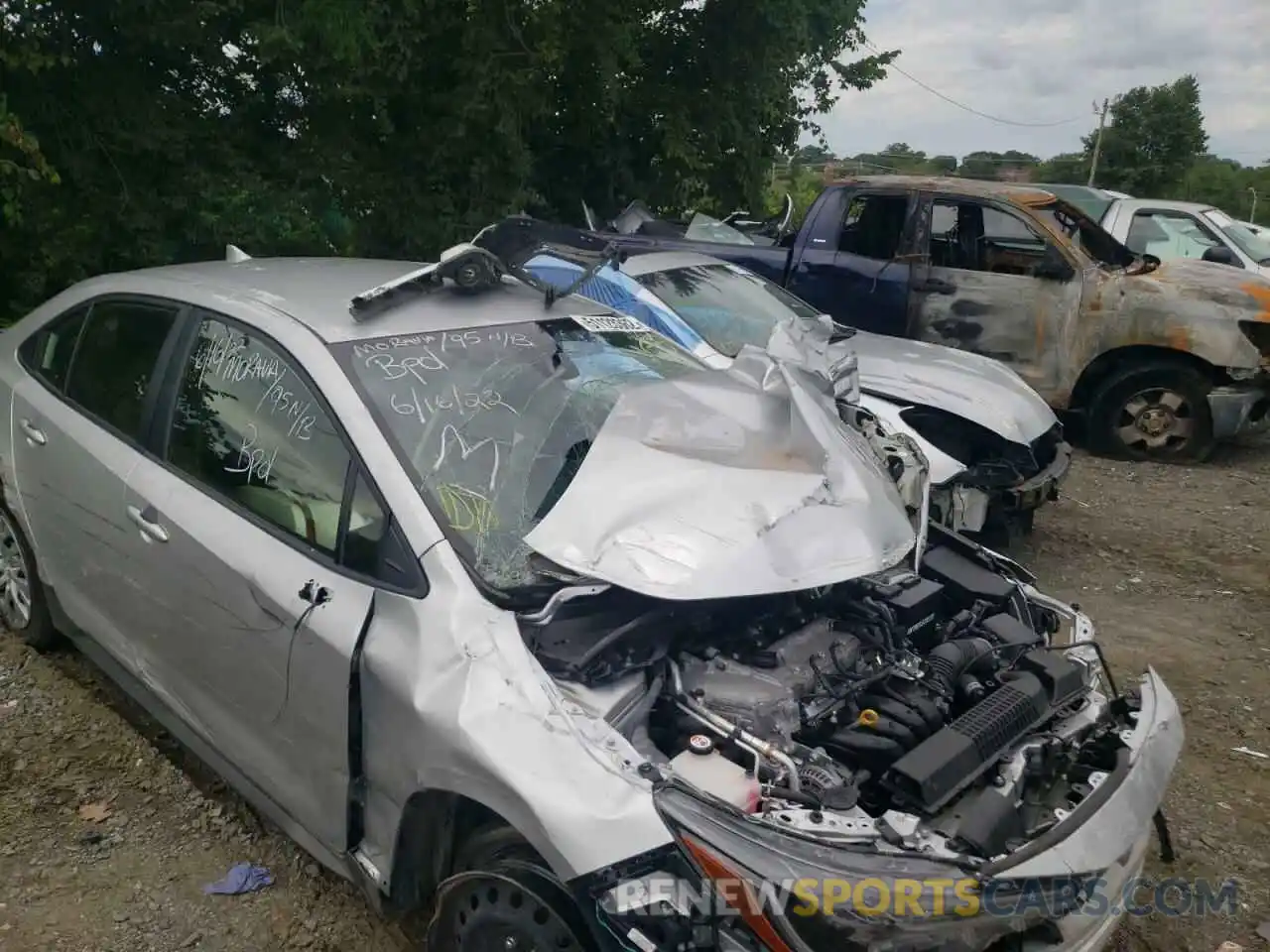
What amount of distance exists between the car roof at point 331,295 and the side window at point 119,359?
8 centimetres

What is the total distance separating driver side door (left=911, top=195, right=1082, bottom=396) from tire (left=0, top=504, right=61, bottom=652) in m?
5.70

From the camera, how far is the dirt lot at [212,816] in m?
2.76

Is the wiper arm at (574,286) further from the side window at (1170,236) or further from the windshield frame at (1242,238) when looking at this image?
the windshield frame at (1242,238)

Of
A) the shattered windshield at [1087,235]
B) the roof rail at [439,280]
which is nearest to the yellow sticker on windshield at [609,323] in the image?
the roof rail at [439,280]

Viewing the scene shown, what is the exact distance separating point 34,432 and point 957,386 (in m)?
4.19

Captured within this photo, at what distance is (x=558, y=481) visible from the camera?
104 inches

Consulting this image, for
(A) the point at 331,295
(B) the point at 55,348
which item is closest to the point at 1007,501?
(A) the point at 331,295

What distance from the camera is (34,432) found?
11.5 feet

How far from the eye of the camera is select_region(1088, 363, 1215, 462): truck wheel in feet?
23.2

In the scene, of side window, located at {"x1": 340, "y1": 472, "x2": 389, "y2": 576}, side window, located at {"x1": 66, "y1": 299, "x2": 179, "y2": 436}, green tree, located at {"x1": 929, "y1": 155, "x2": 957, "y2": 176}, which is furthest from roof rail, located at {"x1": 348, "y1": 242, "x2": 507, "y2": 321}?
green tree, located at {"x1": 929, "y1": 155, "x2": 957, "y2": 176}

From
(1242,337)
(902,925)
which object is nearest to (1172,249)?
(1242,337)

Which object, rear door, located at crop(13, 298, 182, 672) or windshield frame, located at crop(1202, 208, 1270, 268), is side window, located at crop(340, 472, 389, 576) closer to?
rear door, located at crop(13, 298, 182, 672)

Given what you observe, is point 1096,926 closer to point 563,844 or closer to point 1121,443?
point 563,844

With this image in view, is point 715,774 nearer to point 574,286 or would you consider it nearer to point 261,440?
point 261,440
